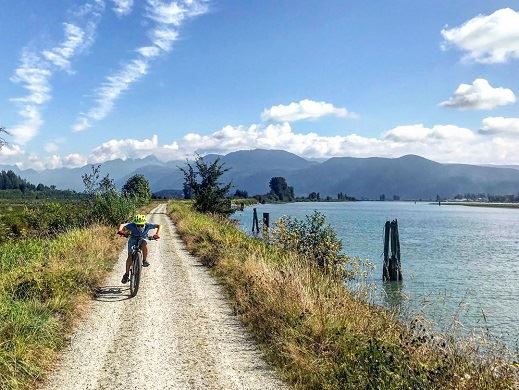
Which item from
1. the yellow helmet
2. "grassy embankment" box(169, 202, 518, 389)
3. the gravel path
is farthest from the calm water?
the yellow helmet

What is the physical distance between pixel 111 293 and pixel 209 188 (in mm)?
32189

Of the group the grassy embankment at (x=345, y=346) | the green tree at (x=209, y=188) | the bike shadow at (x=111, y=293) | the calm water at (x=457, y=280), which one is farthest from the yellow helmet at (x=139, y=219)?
the green tree at (x=209, y=188)

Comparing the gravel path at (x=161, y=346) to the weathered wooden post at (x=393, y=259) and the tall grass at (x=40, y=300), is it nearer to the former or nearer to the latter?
the tall grass at (x=40, y=300)

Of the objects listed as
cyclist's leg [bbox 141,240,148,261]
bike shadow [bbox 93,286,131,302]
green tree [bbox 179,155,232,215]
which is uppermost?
green tree [bbox 179,155,232,215]

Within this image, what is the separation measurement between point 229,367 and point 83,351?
8.47ft

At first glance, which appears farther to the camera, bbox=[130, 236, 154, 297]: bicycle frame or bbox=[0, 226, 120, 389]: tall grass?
bbox=[130, 236, 154, 297]: bicycle frame

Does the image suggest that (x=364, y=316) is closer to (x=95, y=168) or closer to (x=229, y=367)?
(x=229, y=367)

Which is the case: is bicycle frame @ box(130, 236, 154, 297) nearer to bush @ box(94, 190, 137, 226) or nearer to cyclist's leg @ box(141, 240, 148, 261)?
cyclist's leg @ box(141, 240, 148, 261)

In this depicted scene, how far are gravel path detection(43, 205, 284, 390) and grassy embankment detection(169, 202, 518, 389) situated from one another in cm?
44

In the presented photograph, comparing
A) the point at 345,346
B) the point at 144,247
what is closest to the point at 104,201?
the point at 144,247

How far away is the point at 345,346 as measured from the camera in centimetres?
730

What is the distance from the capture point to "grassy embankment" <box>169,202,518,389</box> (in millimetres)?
5879

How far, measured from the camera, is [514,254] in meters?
36.0

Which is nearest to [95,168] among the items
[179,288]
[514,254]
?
[179,288]
